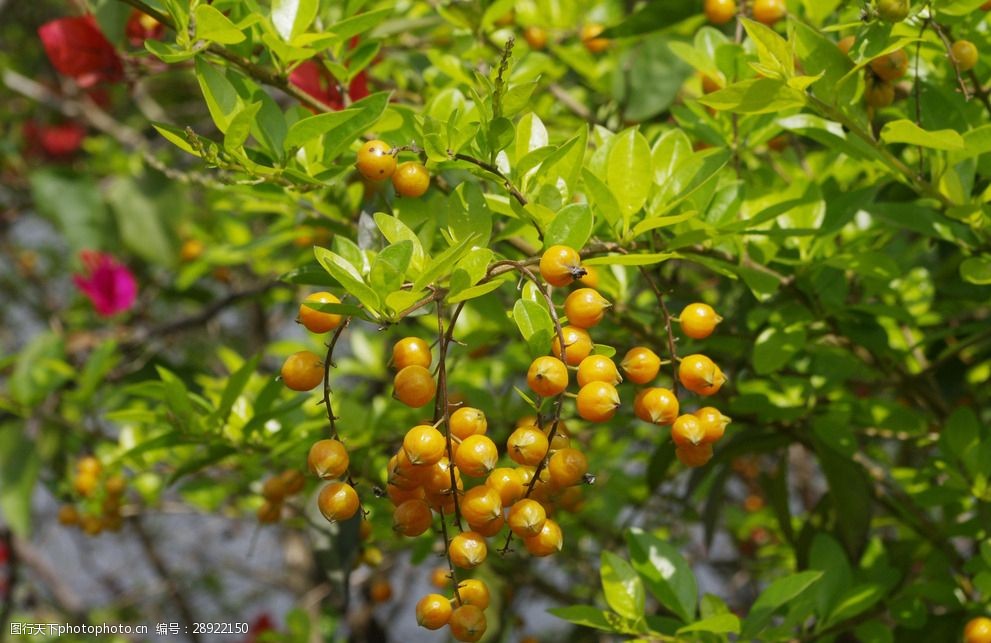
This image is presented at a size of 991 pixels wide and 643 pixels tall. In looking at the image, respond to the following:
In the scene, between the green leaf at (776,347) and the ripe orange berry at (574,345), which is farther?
the green leaf at (776,347)

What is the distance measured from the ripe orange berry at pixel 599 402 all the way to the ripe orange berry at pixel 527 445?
0.04 metres

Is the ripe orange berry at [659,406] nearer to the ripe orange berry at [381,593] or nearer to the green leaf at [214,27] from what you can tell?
the green leaf at [214,27]

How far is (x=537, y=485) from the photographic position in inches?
28.8

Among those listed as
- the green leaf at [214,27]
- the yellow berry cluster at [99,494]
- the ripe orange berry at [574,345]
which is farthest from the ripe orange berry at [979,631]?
the yellow berry cluster at [99,494]

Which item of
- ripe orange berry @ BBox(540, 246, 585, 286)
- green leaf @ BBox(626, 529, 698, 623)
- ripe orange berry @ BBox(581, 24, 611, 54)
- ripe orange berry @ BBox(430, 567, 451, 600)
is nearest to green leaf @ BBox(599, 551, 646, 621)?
green leaf @ BBox(626, 529, 698, 623)

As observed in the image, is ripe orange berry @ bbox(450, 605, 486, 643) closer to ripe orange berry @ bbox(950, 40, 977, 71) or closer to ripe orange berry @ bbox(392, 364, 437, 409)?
ripe orange berry @ bbox(392, 364, 437, 409)

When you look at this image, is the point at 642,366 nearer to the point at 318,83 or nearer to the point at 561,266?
the point at 561,266

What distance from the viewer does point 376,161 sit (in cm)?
77

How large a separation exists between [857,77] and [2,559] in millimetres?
3085

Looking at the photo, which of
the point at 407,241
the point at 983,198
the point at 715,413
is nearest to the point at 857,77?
the point at 983,198

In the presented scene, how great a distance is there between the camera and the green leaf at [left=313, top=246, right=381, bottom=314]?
66 centimetres

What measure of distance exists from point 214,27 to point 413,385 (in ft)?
1.08

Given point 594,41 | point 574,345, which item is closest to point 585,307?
point 574,345

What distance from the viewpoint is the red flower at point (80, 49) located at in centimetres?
131
